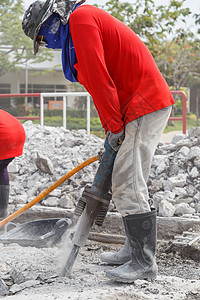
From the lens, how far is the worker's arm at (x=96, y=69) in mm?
2607

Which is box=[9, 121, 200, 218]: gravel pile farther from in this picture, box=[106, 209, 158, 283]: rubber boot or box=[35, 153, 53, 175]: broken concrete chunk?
box=[106, 209, 158, 283]: rubber boot

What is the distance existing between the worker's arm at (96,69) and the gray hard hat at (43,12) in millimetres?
175

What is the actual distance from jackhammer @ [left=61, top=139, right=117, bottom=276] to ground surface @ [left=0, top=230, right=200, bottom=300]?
0.65 ft

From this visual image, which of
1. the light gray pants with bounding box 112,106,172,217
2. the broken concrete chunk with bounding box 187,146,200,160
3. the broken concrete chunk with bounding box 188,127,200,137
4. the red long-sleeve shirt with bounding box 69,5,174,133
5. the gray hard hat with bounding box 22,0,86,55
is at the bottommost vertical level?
the broken concrete chunk with bounding box 187,146,200,160

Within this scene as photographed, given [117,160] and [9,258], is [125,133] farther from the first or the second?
[9,258]

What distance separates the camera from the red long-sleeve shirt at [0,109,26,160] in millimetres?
4227

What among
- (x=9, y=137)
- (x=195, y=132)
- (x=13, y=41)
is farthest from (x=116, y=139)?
(x=13, y=41)

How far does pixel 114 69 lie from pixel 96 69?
210 mm

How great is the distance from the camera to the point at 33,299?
2.56m

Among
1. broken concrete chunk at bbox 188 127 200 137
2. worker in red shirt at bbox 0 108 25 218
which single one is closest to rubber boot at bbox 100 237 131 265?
worker in red shirt at bbox 0 108 25 218

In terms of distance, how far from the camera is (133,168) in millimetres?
2768

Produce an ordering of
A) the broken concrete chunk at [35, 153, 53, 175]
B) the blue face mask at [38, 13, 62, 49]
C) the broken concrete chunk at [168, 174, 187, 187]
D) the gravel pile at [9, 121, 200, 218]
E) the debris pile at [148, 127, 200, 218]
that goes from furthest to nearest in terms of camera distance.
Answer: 1. the broken concrete chunk at [35, 153, 53, 175]
2. the broken concrete chunk at [168, 174, 187, 187]
3. the gravel pile at [9, 121, 200, 218]
4. the debris pile at [148, 127, 200, 218]
5. the blue face mask at [38, 13, 62, 49]

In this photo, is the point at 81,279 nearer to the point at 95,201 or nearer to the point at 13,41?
the point at 95,201

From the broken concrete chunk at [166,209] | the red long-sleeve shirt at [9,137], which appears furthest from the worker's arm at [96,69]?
the broken concrete chunk at [166,209]
